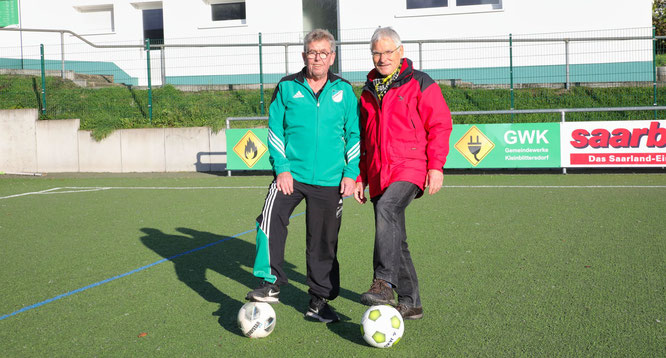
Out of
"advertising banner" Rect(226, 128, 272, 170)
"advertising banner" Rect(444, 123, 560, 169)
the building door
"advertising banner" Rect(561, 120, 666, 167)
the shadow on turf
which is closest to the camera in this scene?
the shadow on turf

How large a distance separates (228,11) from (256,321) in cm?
2157

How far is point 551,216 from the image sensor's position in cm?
863

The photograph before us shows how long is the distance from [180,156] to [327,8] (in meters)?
9.52

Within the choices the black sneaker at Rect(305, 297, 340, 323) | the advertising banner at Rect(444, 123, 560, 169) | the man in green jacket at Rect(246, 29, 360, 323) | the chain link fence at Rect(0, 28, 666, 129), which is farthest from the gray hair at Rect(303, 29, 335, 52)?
the chain link fence at Rect(0, 28, 666, 129)

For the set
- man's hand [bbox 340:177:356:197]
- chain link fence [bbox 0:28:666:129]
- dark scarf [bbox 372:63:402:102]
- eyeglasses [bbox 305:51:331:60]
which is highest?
chain link fence [bbox 0:28:666:129]

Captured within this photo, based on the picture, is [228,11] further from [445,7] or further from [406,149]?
[406,149]

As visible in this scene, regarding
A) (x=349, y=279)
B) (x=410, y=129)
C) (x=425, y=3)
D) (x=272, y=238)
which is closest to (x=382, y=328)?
(x=272, y=238)

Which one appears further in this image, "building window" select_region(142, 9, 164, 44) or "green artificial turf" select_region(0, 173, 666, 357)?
"building window" select_region(142, 9, 164, 44)

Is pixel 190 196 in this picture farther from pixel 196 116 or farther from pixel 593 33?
pixel 593 33

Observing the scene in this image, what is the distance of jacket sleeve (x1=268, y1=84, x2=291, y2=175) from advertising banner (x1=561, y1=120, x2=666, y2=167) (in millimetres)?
11028

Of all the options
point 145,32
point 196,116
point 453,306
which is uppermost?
point 145,32

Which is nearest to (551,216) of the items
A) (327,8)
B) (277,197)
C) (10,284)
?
(277,197)

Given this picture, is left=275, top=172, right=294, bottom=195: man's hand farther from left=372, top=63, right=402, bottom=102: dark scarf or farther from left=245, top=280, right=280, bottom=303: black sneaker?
left=372, top=63, right=402, bottom=102: dark scarf

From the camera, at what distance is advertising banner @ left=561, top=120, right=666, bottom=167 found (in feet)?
44.5
